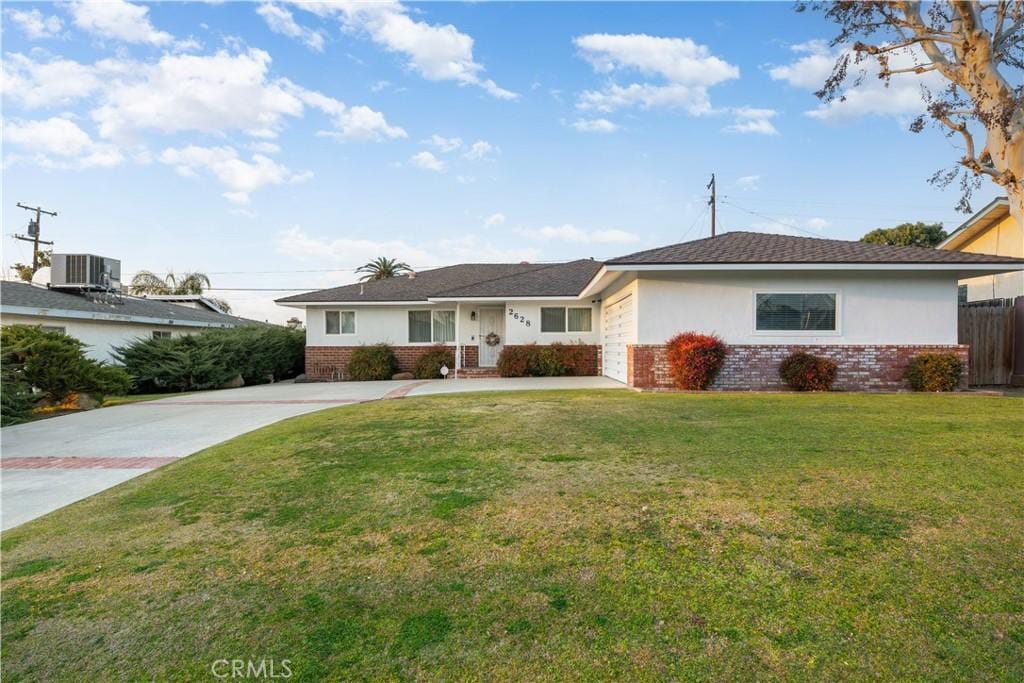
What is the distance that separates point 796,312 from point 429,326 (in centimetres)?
1322

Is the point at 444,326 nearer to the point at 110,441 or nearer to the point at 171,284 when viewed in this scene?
the point at 110,441

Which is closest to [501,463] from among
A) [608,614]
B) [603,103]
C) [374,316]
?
[608,614]

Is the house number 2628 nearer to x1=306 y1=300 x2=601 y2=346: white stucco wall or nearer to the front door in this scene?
x1=306 y1=300 x2=601 y2=346: white stucco wall

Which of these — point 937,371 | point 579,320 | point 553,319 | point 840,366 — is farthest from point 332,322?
point 937,371

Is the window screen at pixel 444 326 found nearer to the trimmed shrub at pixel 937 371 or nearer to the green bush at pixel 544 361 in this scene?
the green bush at pixel 544 361

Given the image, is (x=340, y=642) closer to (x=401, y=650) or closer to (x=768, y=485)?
(x=401, y=650)

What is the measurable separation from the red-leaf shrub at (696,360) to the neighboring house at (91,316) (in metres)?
17.4

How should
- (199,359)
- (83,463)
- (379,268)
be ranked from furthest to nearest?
(379,268)
(199,359)
(83,463)

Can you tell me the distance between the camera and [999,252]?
52.8 feet

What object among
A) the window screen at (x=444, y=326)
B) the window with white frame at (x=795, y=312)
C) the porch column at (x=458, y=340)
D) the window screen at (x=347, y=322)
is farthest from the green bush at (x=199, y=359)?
the window with white frame at (x=795, y=312)

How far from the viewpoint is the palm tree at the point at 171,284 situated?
44.6 m

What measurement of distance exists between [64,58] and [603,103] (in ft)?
43.7

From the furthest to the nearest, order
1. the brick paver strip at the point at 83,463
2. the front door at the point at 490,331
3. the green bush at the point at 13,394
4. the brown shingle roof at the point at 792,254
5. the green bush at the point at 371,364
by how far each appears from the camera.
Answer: the front door at the point at 490,331, the green bush at the point at 371,364, the brown shingle roof at the point at 792,254, the green bush at the point at 13,394, the brick paver strip at the point at 83,463

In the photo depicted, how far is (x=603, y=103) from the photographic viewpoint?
1645cm
